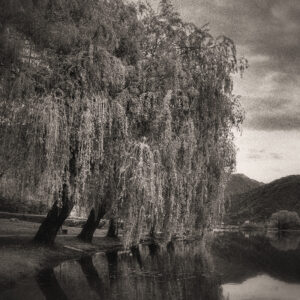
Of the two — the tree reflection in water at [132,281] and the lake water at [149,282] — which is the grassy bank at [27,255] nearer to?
the lake water at [149,282]

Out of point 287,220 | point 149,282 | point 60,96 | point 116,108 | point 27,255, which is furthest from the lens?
point 287,220

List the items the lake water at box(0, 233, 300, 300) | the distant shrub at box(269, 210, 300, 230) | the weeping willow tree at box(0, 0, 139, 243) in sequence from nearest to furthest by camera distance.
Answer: the weeping willow tree at box(0, 0, 139, 243), the lake water at box(0, 233, 300, 300), the distant shrub at box(269, 210, 300, 230)

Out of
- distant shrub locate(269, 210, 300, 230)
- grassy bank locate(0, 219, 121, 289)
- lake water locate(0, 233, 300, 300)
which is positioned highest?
distant shrub locate(269, 210, 300, 230)

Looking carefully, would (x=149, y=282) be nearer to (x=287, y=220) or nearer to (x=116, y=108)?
(x=116, y=108)

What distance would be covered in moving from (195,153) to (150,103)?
9.42 feet

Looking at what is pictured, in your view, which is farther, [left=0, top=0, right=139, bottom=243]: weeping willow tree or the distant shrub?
the distant shrub

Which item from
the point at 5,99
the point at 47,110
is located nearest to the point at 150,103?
the point at 47,110

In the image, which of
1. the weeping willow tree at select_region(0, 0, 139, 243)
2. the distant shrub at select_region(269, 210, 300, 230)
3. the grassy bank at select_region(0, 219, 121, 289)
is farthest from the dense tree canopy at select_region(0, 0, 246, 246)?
the distant shrub at select_region(269, 210, 300, 230)

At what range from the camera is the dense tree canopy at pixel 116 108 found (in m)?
14.1

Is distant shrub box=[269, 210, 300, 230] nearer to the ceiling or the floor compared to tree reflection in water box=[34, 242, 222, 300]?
nearer to the ceiling

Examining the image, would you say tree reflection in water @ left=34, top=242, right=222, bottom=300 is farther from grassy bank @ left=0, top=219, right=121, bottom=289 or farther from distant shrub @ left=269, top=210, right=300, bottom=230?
distant shrub @ left=269, top=210, right=300, bottom=230

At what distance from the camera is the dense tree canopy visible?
1410 cm

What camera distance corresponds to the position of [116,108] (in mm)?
15484

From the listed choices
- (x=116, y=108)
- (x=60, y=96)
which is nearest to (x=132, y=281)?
(x=116, y=108)
